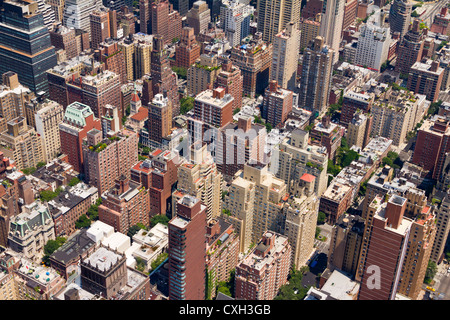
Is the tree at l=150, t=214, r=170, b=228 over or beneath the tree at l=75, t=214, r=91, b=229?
over

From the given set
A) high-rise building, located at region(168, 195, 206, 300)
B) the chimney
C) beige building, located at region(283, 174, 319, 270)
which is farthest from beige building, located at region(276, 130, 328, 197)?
the chimney

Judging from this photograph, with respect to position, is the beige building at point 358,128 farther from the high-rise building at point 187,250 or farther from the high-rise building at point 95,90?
the high-rise building at point 187,250

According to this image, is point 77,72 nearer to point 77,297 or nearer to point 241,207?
point 241,207

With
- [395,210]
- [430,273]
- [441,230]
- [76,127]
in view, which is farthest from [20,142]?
[441,230]

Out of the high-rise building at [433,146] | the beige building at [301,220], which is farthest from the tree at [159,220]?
the high-rise building at [433,146]

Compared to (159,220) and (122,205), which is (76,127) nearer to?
(122,205)

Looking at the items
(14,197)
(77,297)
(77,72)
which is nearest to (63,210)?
(14,197)

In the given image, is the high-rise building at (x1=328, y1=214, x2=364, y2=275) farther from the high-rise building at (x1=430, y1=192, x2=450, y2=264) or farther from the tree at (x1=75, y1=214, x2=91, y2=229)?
the tree at (x1=75, y1=214, x2=91, y2=229)
